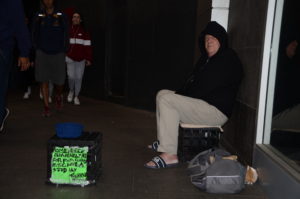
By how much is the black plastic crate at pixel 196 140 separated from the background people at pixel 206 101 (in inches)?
3.3

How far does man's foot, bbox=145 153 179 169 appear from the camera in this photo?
366 centimetres

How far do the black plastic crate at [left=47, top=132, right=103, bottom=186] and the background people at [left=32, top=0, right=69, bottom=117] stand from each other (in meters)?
3.02

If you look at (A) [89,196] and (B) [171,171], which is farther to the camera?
(B) [171,171]

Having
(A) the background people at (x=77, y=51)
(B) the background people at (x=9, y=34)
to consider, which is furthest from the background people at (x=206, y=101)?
(A) the background people at (x=77, y=51)

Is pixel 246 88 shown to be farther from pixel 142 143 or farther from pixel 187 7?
pixel 187 7

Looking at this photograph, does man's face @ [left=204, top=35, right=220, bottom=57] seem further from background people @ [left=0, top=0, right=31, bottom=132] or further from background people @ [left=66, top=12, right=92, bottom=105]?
background people @ [left=66, top=12, right=92, bottom=105]

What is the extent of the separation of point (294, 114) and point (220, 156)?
→ 0.73 meters

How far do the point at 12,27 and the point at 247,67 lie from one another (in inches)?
93.7

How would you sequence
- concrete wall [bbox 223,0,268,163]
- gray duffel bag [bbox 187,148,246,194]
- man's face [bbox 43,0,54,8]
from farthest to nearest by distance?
1. man's face [bbox 43,0,54,8]
2. concrete wall [bbox 223,0,268,163]
3. gray duffel bag [bbox 187,148,246,194]

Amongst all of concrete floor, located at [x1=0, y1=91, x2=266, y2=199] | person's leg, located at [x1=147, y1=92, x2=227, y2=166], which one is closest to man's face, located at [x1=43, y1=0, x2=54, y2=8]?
concrete floor, located at [x1=0, y1=91, x2=266, y2=199]

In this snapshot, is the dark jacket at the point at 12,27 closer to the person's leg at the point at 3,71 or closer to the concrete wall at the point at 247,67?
the person's leg at the point at 3,71

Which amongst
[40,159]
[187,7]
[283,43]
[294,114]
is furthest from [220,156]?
[187,7]

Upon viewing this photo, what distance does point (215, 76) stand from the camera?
3.78 meters

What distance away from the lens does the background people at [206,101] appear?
367 centimetres
